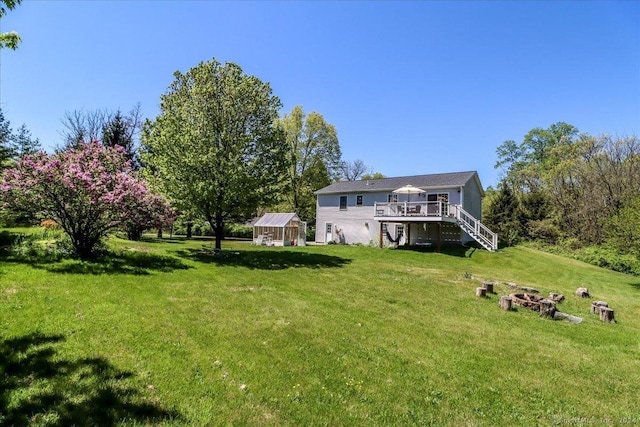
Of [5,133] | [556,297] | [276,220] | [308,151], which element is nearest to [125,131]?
[5,133]


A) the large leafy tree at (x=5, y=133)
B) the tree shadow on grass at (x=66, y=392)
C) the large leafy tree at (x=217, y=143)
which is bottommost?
the tree shadow on grass at (x=66, y=392)

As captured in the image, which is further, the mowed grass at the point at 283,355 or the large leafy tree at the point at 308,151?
the large leafy tree at the point at 308,151

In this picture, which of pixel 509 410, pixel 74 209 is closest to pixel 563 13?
pixel 509 410

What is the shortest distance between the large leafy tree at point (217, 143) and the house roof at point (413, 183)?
12766 millimetres

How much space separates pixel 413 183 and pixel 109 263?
21174 millimetres

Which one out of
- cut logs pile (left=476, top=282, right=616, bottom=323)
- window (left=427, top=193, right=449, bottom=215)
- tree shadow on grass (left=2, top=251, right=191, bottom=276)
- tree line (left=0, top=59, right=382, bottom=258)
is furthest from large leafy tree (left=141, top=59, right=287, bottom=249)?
window (left=427, top=193, right=449, bottom=215)

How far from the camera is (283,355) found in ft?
16.1

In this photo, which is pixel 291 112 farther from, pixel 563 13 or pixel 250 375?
pixel 250 375

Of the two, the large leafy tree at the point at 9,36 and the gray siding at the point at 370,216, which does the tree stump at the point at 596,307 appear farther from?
the large leafy tree at the point at 9,36

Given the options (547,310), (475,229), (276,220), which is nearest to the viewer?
(547,310)

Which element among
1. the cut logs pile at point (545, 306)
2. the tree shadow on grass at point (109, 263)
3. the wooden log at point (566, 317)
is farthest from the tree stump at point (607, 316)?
the tree shadow on grass at point (109, 263)

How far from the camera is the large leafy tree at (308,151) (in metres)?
37.8

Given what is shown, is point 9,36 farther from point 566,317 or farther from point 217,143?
point 566,317

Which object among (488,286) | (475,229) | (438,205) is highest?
(438,205)
